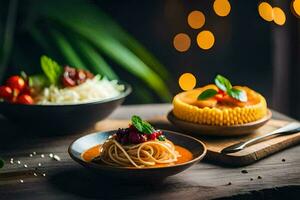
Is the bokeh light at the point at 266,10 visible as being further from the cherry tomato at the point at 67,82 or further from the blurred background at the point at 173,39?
the cherry tomato at the point at 67,82

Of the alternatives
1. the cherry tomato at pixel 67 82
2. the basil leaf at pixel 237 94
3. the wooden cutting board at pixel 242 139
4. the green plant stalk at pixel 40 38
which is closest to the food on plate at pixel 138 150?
the wooden cutting board at pixel 242 139

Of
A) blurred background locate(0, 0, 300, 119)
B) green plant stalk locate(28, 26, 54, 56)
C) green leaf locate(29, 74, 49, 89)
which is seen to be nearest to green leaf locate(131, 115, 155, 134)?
green leaf locate(29, 74, 49, 89)

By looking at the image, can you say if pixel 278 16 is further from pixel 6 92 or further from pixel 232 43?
pixel 6 92

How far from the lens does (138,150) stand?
6.07ft

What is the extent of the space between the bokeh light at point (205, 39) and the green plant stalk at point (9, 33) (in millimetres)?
1275

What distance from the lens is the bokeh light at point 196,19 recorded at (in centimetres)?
394

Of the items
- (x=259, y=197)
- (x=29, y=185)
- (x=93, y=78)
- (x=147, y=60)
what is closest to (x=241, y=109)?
(x=259, y=197)

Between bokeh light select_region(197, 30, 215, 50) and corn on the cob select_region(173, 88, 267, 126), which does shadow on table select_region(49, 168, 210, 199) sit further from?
bokeh light select_region(197, 30, 215, 50)

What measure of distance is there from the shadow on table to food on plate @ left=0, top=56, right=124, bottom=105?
532 mm

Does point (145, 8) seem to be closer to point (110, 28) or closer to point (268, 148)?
point (110, 28)

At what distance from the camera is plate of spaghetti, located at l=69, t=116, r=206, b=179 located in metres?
1.76

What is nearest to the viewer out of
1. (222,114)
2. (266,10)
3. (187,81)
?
(222,114)

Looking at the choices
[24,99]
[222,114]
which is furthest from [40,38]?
[222,114]

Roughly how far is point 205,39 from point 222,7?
0.82ft
